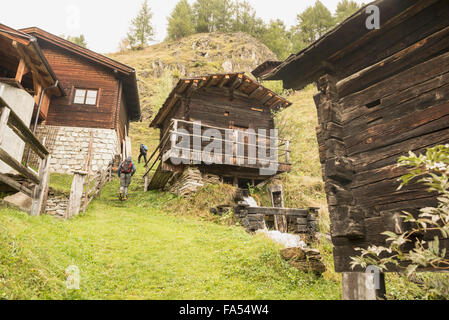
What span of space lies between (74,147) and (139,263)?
11994 mm

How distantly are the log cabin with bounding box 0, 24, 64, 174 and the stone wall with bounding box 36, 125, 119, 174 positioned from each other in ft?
4.82

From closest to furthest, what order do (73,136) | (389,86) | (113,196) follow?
(389,86) → (113,196) → (73,136)

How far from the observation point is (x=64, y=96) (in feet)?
55.6

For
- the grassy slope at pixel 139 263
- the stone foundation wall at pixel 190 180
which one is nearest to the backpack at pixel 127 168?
the stone foundation wall at pixel 190 180

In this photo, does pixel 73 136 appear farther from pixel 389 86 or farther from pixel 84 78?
pixel 389 86

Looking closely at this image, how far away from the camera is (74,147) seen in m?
16.1

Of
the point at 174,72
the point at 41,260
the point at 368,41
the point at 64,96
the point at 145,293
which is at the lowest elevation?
the point at 145,293

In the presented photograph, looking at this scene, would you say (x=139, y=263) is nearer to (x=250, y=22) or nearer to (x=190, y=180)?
(x=190, y=180)

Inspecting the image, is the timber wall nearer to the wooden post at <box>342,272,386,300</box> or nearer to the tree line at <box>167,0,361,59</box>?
the wooden post at <box>342,272,386,300</box>

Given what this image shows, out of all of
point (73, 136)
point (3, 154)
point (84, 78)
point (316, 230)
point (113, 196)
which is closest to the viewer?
point (3, 154)

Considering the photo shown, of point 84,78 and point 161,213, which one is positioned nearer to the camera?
point 161,213

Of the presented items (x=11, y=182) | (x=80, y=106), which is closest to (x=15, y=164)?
(x=11, y=182)
